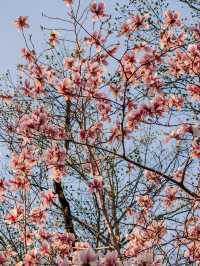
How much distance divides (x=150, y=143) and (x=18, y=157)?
195 inches

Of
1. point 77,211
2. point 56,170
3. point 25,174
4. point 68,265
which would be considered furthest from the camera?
point 77,211

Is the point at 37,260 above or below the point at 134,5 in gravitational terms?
below

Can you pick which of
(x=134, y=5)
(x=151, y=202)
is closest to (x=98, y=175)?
(x=151, y=202)

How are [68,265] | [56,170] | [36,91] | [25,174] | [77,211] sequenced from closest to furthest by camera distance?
1. [68,265]
2. [56,170]
3. [25,174]
4. [36,91]
5. [77,211]

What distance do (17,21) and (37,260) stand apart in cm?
294

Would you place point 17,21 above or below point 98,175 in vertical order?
above

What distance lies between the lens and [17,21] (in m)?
5.63

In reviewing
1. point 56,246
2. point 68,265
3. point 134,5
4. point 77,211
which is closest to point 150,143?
point 77,211

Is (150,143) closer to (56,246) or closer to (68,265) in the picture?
(56,246)

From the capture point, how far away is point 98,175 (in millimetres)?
5289

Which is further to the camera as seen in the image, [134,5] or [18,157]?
[134,5]

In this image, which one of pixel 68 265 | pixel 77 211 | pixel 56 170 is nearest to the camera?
pixel 68 265

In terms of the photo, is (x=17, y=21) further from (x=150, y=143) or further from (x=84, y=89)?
(x=150, y=143)

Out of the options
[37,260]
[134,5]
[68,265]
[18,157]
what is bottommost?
[68,265]
